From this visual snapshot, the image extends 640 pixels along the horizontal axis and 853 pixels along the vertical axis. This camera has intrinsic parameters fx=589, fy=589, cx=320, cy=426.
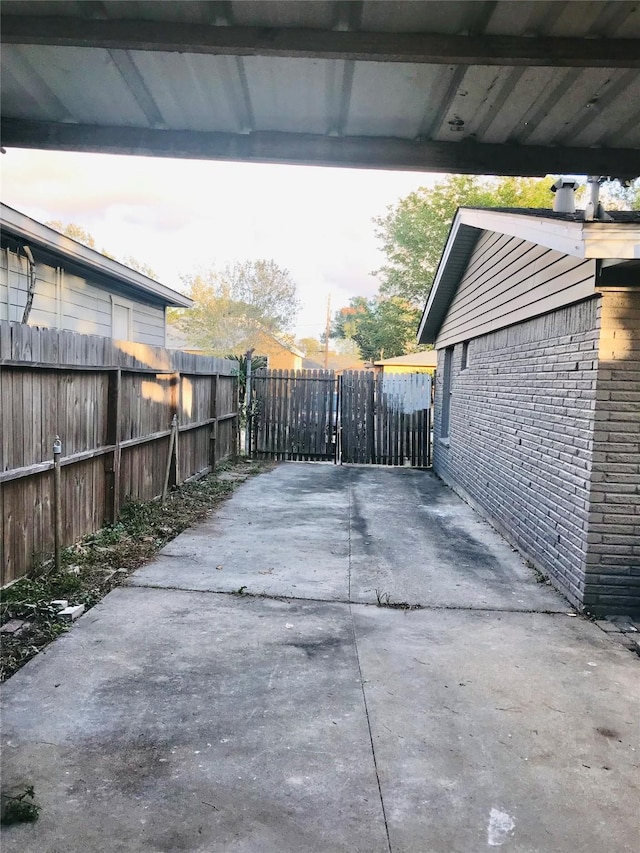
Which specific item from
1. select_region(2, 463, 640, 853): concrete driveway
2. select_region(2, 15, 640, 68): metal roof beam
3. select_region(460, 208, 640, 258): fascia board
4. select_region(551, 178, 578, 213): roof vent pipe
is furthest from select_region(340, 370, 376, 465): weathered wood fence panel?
select_region(2, 15, 640, 68): metal roof beam

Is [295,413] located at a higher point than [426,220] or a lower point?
lower

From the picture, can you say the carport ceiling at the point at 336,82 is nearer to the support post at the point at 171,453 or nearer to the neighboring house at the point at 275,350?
the support post at the point at 171,453

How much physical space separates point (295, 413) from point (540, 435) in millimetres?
8099

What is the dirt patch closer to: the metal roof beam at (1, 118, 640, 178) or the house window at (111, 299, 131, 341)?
the metal roof beam at (1, 118, 640, 178)

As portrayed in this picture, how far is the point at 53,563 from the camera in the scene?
4848 mm

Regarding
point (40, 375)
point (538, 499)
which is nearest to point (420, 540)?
point (538, 499)

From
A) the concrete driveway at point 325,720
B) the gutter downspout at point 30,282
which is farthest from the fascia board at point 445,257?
the gutter downspout at point 30,282

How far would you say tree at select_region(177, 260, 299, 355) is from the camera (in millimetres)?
33250

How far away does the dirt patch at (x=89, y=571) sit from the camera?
377 centimetres

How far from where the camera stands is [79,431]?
18.2 feet

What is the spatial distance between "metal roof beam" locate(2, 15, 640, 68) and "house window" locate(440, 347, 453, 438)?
33.6ft

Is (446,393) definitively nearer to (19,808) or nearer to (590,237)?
(590,237)

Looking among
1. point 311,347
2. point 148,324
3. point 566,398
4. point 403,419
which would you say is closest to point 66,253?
point 148,324

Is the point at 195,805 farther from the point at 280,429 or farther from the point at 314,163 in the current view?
the point at 280,429
